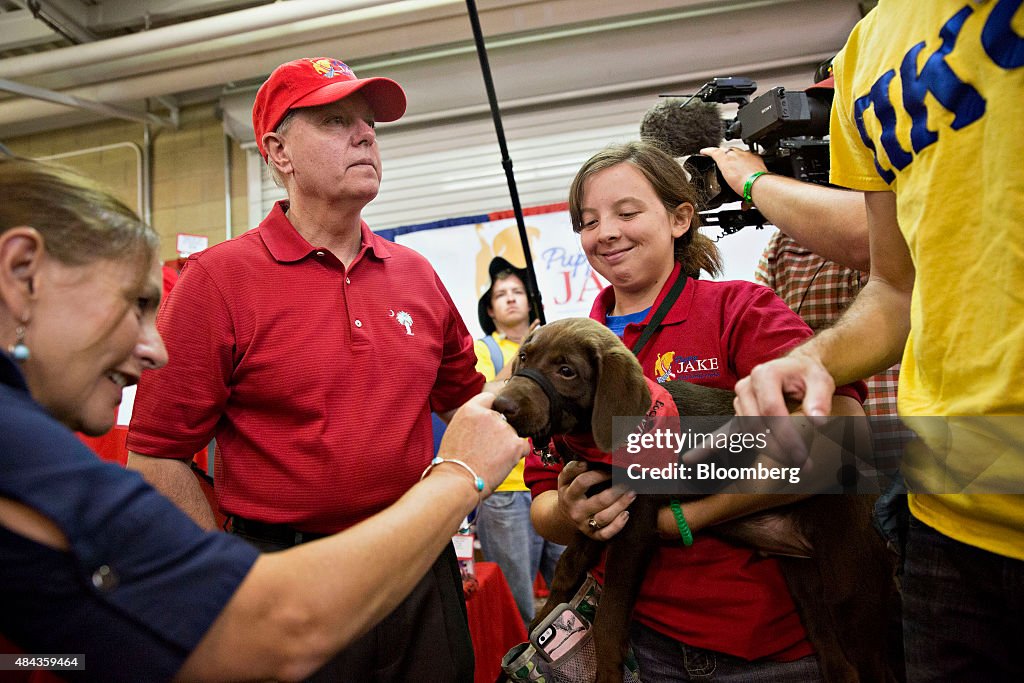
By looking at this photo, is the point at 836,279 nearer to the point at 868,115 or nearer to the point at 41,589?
the point at 868,115

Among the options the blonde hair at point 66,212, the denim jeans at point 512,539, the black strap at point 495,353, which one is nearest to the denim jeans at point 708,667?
the blonde hair at point 66,212

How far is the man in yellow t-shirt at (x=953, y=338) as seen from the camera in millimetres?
872

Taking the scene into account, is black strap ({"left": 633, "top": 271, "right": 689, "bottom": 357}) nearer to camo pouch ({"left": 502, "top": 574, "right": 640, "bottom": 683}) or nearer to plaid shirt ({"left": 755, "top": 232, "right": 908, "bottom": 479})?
camo pouch ({"left": 502, "top": 574, "right": 640, "bottom": 683})

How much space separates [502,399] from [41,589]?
75 cm

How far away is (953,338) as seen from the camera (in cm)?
95

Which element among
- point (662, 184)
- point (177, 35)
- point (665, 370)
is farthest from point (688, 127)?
point (177, 35)

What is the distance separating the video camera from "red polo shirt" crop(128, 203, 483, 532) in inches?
34.9

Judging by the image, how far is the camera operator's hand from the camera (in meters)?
1.78

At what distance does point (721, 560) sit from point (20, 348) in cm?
121

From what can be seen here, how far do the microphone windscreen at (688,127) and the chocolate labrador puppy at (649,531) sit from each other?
31.0 inches

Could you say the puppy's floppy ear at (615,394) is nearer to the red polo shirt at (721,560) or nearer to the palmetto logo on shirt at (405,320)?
the red polo shirt at (721,560)

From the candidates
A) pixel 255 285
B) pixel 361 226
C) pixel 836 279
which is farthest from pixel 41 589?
pixel 836 279

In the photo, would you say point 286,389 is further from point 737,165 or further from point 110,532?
point 737,165

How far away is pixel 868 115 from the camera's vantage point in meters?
1.13
